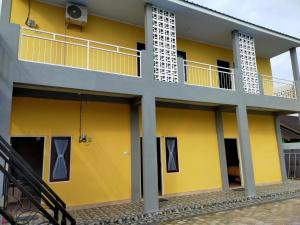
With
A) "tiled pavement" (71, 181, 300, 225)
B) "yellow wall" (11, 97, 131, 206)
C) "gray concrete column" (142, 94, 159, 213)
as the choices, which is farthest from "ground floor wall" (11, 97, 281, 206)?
"gray concrete column" (142, 94, 159, 213)

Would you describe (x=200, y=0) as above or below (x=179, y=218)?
above

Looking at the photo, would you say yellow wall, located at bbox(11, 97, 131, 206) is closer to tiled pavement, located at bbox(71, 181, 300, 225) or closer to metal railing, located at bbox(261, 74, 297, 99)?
tiled pavement, located at bbox(71, 181, 300, 225)

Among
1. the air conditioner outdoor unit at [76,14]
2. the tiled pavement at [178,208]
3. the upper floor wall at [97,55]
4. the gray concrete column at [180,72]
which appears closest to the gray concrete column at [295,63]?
the upper floor wall at [97,55]

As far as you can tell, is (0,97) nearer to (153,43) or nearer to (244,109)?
(153,43)

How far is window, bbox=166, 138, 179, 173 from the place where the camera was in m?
9.19

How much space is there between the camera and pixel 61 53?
26.0ft

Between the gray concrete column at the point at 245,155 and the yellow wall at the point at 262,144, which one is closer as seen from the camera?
the gray concrete column at the point at 245,155

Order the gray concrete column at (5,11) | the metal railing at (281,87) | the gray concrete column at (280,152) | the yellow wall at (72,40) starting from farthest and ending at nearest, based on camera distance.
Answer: the gray concrete column at (280,152) < the metal railing at (281,87) < the yellow wall at (72,40) < the gray concrete column at (5,11)

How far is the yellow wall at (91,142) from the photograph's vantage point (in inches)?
Answer: 281

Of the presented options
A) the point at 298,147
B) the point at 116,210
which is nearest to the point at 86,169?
the point at 116,210

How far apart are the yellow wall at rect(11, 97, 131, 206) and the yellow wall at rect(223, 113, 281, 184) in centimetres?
535

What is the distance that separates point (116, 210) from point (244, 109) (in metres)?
6.13

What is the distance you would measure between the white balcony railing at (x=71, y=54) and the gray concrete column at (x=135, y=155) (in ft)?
5.45

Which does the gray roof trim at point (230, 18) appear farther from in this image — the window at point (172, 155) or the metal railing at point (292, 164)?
the metal railing at point (292, 164)
